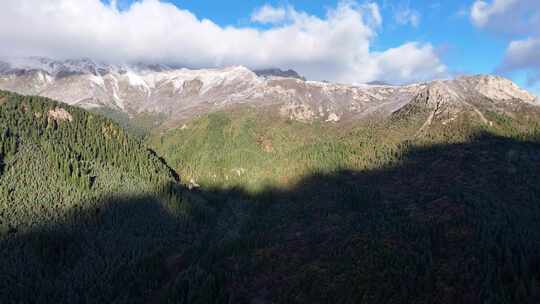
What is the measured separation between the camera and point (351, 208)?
191125mm

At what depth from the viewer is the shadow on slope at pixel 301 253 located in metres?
104

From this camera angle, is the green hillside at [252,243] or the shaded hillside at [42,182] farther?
the shaded hillside at [42,182]

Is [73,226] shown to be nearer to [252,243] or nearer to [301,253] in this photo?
[252,243]

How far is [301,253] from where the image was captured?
136 m

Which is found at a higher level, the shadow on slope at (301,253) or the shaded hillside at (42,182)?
the shaded hillside at (42,182)

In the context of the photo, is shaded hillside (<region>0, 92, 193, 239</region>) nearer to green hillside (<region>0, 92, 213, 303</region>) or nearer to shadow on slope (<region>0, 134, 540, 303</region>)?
green hillside (<region>0, 92, 213, 303</region>)

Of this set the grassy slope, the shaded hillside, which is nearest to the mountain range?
the grassy slope

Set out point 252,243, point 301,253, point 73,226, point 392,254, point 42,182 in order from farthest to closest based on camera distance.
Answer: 1. point 42,182
2. point 73,226
3. point 252,243
4. point 301,253
5. point 392,254

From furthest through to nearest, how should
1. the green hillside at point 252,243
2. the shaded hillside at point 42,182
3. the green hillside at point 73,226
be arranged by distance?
the shaded hillside at point 42,182 → the green hillside at point 73,226 → the green hillside at point 252,243

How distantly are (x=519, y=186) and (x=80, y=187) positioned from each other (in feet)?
702

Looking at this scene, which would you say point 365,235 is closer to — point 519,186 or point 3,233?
point 519,186

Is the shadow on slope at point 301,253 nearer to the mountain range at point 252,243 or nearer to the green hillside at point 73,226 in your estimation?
the mountain range at point 252,243

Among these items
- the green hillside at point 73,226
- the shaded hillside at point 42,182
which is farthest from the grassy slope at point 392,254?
the shaded hillside at point 42,182

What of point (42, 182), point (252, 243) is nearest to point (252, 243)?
point (252, 243)
